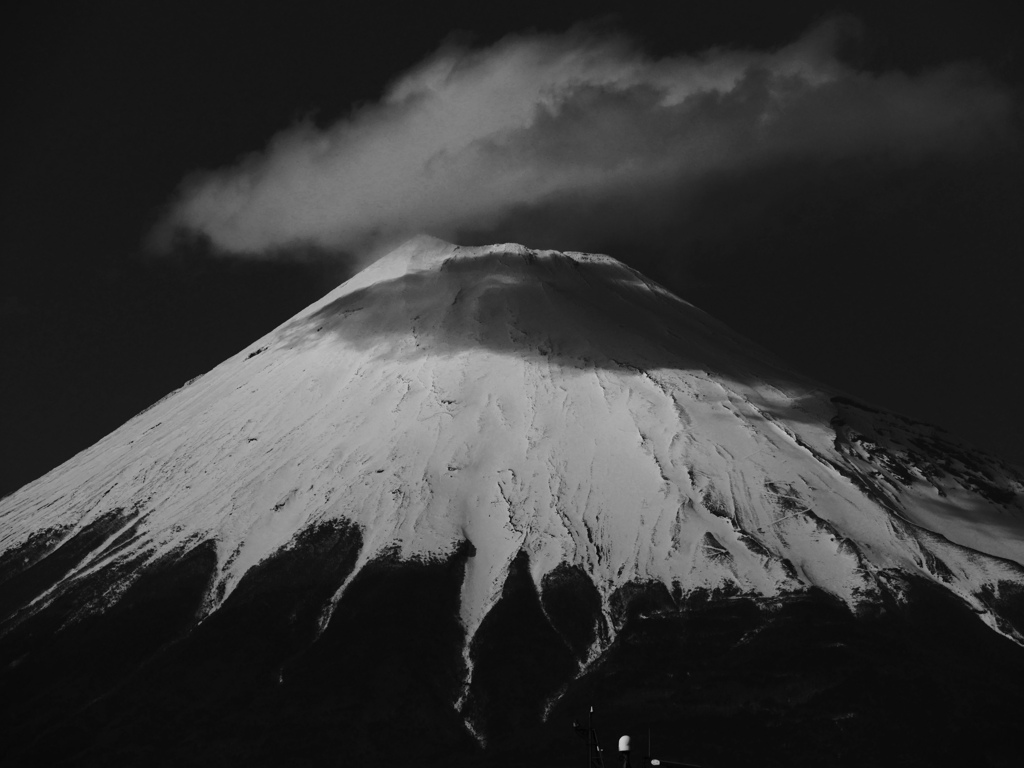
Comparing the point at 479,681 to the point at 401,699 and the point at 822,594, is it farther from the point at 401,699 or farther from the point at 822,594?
the point at 822,594

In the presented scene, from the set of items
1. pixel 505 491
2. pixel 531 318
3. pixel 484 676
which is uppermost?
pixel 531 318

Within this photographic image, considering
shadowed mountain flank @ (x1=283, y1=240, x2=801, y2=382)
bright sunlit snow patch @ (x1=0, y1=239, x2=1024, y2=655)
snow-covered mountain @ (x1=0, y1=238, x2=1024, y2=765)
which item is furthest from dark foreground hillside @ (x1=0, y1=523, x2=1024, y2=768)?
shadowed mountain flank @ (x1=283, y1=240, x2=801, y2=382)

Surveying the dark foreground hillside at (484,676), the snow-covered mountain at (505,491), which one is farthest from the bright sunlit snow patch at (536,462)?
the dark foreground hillside at (484,676)

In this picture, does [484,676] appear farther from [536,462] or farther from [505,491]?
[536,462]

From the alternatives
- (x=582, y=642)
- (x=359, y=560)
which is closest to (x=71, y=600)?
(x=359, y=560)

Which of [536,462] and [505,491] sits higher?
[536,462]

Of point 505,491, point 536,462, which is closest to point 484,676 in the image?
point 505,491

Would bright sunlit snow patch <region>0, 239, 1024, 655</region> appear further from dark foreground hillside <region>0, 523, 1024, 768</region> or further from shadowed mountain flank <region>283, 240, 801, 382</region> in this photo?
dark foreground hillside <region>0, 523, 1024, 768</region>
